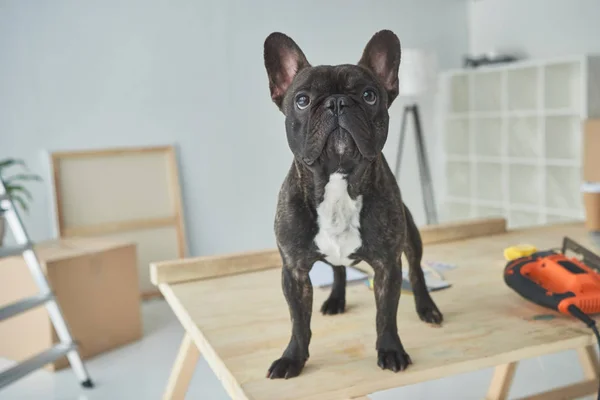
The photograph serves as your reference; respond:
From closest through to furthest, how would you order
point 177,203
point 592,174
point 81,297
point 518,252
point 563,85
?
point 518,252 < point 81,297 < point 592,174 < point 177,203 < point 563,85

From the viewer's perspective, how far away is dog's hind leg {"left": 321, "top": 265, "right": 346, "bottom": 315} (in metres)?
1.01

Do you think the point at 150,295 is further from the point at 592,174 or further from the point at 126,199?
the point at 592,174

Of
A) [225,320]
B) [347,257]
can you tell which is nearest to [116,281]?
[225,320]

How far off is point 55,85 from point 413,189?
2.50m

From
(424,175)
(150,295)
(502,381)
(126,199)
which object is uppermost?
(126,199)

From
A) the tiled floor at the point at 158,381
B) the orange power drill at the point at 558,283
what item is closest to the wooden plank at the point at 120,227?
the tiled floor at the point at 158,381

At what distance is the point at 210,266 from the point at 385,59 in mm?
646

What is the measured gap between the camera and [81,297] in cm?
239

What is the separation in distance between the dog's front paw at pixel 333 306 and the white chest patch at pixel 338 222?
0.24m

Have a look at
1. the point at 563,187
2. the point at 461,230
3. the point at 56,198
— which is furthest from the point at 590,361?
the point at 56,198

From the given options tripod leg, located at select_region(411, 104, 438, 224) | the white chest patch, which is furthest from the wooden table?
tripod leg, located at select_region(411, 104, 438, 224)

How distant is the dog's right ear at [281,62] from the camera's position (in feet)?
2.60

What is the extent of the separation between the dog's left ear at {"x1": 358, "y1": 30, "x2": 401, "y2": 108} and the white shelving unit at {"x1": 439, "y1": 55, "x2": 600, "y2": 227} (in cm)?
296

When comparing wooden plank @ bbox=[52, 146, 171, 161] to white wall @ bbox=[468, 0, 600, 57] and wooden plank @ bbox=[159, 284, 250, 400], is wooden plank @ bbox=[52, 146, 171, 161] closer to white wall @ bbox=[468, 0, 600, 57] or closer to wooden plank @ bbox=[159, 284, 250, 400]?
wooden plank @ bbox=[159, 284, 250, 400]
